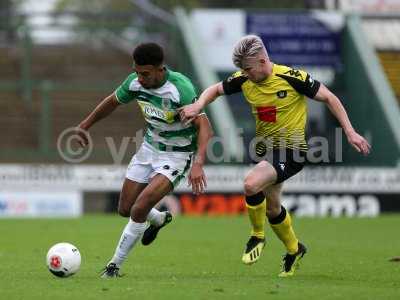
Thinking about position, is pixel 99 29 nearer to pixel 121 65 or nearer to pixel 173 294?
pixel 121 65

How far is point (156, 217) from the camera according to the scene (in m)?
11.4

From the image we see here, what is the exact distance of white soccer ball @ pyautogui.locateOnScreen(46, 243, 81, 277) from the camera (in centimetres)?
1015

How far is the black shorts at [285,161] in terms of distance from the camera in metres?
10.7

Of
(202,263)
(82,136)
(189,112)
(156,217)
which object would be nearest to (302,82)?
(189,112)

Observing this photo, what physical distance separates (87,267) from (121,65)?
20.4 meters

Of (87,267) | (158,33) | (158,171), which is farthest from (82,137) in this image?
(158,33)

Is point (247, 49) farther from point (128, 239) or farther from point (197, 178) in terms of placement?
point (128, 239)

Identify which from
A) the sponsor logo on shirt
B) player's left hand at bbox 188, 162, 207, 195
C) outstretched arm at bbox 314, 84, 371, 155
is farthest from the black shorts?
the sponsor logo on shirt

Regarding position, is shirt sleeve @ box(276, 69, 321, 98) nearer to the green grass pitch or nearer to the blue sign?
the green grass pitch

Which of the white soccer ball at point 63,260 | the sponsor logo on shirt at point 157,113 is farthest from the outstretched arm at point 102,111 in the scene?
the white soccer ball at point 63,260

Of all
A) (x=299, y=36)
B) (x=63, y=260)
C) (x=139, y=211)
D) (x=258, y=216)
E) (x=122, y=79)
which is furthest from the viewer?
(x=299, y=36)

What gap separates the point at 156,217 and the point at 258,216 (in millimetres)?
1138

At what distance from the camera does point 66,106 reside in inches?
1171

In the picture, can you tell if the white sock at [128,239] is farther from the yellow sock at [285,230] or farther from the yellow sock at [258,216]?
the yellow sock at [285,230]
